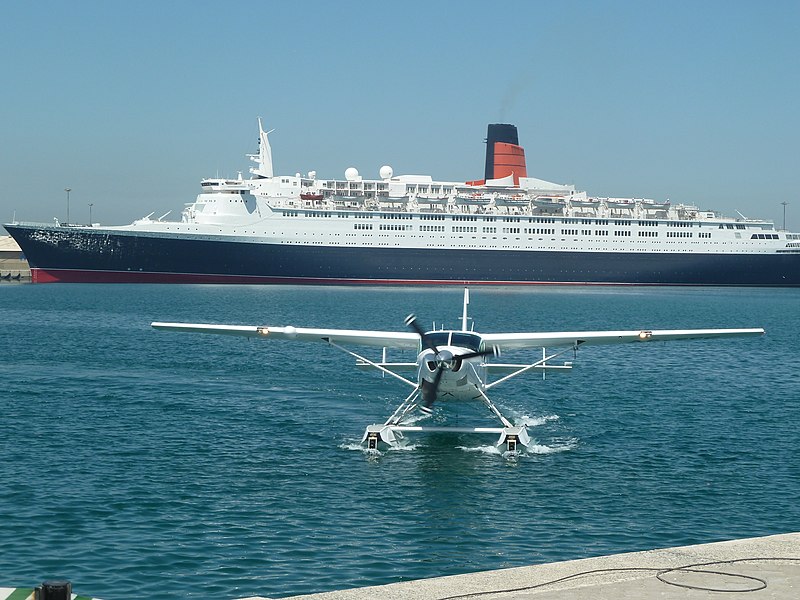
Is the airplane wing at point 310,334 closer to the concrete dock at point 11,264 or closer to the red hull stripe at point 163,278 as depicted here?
the red hull stripe at point 163,278

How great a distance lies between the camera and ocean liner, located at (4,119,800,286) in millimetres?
89500

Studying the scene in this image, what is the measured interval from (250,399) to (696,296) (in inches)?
2713

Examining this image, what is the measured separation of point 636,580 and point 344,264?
85731mm

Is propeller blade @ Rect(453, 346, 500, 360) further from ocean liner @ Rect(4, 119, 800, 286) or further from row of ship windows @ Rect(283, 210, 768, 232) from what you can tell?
row of ship windows @ Rect(283, 210, 768, 232)

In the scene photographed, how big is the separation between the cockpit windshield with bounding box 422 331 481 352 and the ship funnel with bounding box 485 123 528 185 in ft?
301

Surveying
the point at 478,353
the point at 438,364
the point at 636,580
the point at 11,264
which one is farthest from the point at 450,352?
the point at 11,264

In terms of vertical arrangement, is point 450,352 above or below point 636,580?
above

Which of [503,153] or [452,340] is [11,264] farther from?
[452,340]

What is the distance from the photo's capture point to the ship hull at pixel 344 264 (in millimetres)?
88750

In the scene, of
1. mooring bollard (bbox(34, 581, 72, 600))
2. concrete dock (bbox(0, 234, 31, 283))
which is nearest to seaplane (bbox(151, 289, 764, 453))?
mooring bollard (bbox(34, 581, 72, 600))

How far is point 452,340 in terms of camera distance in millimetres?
17672

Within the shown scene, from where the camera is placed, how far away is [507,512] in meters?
14.7

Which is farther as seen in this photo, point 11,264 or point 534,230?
point 11,264

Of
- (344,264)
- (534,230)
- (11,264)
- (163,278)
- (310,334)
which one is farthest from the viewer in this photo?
(11,264)
